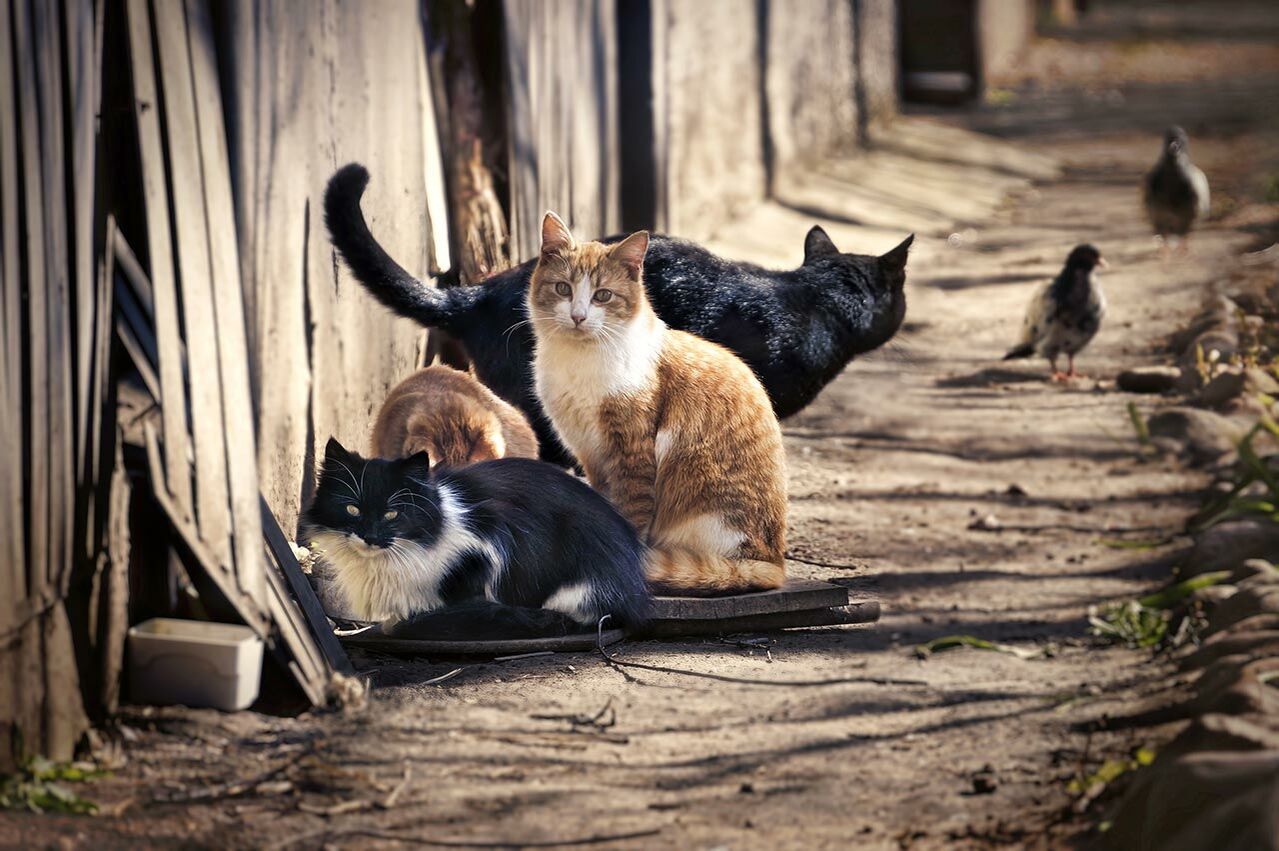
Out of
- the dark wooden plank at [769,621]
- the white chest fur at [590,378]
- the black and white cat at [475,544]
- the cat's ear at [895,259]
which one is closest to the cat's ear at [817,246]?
the cat's ear at [895,259]

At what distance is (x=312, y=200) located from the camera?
→ 191 inches

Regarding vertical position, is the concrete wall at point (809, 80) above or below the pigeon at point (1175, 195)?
above

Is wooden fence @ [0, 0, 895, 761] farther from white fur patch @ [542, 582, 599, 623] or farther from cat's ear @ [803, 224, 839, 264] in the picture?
cat's ear @ [803, 224, 839, 264]

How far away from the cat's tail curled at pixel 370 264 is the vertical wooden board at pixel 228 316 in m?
0.84

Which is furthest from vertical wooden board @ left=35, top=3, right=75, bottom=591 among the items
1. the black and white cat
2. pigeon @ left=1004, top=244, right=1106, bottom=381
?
pigeon @ left=1004, top=244, right=1106, bottom=381

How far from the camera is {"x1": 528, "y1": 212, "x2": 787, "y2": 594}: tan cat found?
4.79 meters

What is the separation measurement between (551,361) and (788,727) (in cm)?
177

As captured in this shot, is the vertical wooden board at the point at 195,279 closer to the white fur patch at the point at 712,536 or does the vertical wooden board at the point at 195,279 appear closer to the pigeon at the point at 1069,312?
the white fur patch at the point at 712,536

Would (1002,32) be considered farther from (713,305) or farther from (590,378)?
(590,378)

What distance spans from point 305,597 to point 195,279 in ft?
3.07

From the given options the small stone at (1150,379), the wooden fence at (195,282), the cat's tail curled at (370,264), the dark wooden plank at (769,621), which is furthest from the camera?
the small stone at (1150,379)

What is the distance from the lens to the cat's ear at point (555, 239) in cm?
509

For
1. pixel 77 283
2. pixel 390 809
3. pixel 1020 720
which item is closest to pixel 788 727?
pixel 1020 720

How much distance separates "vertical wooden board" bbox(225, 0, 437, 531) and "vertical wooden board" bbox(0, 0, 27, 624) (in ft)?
4.00
